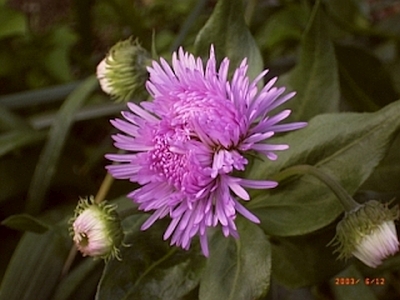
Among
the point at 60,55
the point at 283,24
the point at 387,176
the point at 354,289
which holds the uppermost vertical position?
the point at 60,55

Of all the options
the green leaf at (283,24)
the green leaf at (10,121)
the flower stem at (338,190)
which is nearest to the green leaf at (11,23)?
the green leaf at (10,121)

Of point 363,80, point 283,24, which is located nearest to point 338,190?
point 363,80

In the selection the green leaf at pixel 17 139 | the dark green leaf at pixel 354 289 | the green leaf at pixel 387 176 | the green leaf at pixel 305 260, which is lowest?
the dark green leaf at pixel 354 289

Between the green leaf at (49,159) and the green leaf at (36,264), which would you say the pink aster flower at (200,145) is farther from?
the green leaf at (49,159)

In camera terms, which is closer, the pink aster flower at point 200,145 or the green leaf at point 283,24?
the pink aster flower at point 200,145

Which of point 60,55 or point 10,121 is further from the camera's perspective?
point 60,55

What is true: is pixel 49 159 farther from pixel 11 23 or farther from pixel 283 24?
pixel 283 24
